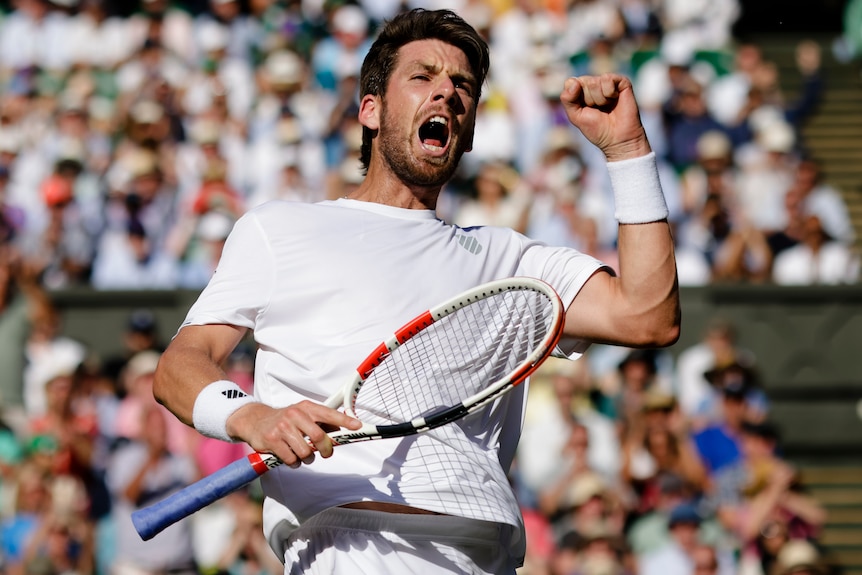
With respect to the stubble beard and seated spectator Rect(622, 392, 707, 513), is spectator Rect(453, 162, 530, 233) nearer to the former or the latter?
seated spectator Rect(622, 392, 707, 513)

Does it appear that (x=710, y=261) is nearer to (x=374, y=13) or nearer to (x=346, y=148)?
(x=346, y=148)

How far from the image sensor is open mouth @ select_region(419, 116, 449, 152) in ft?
13.4

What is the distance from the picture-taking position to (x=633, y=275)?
3.81m

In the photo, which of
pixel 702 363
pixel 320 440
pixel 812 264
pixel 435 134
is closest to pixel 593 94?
pixel 435 134

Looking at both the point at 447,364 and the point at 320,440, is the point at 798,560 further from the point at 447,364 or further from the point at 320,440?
the point at 320,440

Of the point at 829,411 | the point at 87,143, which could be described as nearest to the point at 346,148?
the point at 87,143

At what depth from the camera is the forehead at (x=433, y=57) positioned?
4.18 meters

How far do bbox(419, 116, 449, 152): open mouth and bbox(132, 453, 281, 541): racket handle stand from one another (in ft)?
3.56

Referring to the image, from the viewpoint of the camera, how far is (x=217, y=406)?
3486 mm

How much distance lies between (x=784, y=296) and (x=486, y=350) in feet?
25.1

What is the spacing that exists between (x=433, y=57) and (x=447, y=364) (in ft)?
3.18

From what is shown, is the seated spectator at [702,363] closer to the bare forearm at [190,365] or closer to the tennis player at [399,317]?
the tennis player at [399,317]

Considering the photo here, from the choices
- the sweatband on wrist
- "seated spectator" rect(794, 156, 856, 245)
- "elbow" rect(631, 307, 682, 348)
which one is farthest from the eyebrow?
"seated spectator" rect(794, 156, 856, 245)

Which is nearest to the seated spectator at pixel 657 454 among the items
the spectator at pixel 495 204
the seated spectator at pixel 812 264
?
the spectator at pixel 495 204
